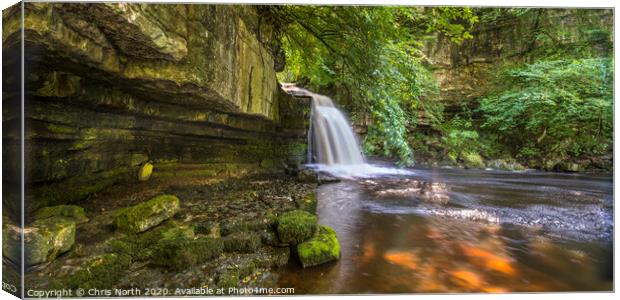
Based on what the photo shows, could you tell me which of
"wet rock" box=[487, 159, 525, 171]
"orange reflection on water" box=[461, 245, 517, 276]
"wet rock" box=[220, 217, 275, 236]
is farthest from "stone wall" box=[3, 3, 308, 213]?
"wet rock" box=[487, 159, 525, 171]

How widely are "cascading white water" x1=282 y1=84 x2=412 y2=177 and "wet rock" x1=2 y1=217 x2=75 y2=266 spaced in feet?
9.89

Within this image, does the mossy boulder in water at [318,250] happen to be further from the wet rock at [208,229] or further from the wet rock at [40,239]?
the wet rock at [40,239]

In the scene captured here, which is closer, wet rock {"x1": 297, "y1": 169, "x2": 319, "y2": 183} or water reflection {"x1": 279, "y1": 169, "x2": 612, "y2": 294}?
water reflection {"x1": 279, "y1": 169, "x2": 612, "y2": 294}

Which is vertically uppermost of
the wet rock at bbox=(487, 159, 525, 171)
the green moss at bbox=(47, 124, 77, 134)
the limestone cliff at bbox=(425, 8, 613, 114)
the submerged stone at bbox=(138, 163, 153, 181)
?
the limestone cliff at bbox=(425, 8, 613, 114)

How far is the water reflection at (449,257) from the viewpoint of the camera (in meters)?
1.86

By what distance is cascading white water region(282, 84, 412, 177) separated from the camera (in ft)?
12.6

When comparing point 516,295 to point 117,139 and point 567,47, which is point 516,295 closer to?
point 567,47

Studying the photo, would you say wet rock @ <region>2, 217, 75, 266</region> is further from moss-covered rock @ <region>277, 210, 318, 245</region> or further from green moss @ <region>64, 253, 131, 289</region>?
moss-covered rock @ <region>277, 210, 318, 245</region>

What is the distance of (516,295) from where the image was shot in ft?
6.15

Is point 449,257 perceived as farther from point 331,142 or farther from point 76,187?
point 76,187

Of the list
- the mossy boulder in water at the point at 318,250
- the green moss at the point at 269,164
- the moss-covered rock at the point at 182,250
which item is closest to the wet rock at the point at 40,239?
the moss-covered rock at the point at 182,250

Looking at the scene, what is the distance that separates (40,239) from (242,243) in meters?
1.26

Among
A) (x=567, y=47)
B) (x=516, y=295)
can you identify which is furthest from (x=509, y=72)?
(x=516, y=295)

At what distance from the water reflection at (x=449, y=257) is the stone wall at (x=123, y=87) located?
167 centimetres
